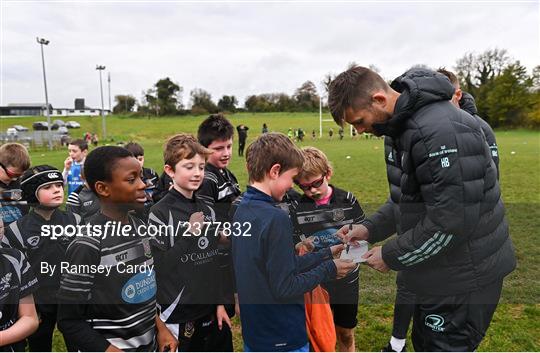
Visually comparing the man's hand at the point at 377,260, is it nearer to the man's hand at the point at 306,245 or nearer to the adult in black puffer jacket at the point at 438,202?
the adult in black puffer jacket at the point at 438,202

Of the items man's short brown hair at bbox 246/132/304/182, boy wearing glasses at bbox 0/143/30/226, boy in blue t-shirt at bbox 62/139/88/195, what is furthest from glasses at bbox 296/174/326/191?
boy in blue t-shirt at bbox 62/139/88/195

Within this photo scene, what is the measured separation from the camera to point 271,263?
6.40 feet

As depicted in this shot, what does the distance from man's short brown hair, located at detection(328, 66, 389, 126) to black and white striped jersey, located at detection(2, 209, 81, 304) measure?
2236mm

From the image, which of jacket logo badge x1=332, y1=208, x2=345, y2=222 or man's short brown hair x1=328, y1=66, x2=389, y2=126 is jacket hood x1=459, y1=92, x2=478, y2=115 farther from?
man's short brown hair x1=328, y1=66, x2=389, y2=126

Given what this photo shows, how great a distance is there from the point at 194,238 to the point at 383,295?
2.67 meters

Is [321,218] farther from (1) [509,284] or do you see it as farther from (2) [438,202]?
(1) [509,284]

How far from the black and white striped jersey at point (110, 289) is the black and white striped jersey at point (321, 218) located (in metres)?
1.13

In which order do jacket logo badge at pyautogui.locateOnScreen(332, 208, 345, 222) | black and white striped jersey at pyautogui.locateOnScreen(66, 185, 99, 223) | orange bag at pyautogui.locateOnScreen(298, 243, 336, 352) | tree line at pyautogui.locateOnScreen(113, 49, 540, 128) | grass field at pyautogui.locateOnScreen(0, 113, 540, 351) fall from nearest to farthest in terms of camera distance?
orange bag at pyautogui.locateOnScreen(298, 243, 336, 352)
jacket logo badge at pyautogui.locateOnScreen(332, 208, 345, 222)
grass field at pyautogui.locateOnScreen(0, 113, 540, 351)
black and white striped jersey at pyautogui.locateOnScreen(66, 185, 99, 223)
tree line at pyautogui.locateOnScreen(113, 49, 540, 128)

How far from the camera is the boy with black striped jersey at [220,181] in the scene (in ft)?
9.37

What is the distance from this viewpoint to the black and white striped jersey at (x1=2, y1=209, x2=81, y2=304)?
9.27 ft

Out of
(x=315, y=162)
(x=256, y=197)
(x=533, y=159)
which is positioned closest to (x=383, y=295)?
(x=315, y=162)

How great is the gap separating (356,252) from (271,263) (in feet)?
2.51

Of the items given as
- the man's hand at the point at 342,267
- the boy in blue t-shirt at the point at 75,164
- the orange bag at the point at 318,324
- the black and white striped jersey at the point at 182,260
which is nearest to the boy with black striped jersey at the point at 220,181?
the black and white striped jersey at the point at 182,260

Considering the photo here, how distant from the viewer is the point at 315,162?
2.87 meters
